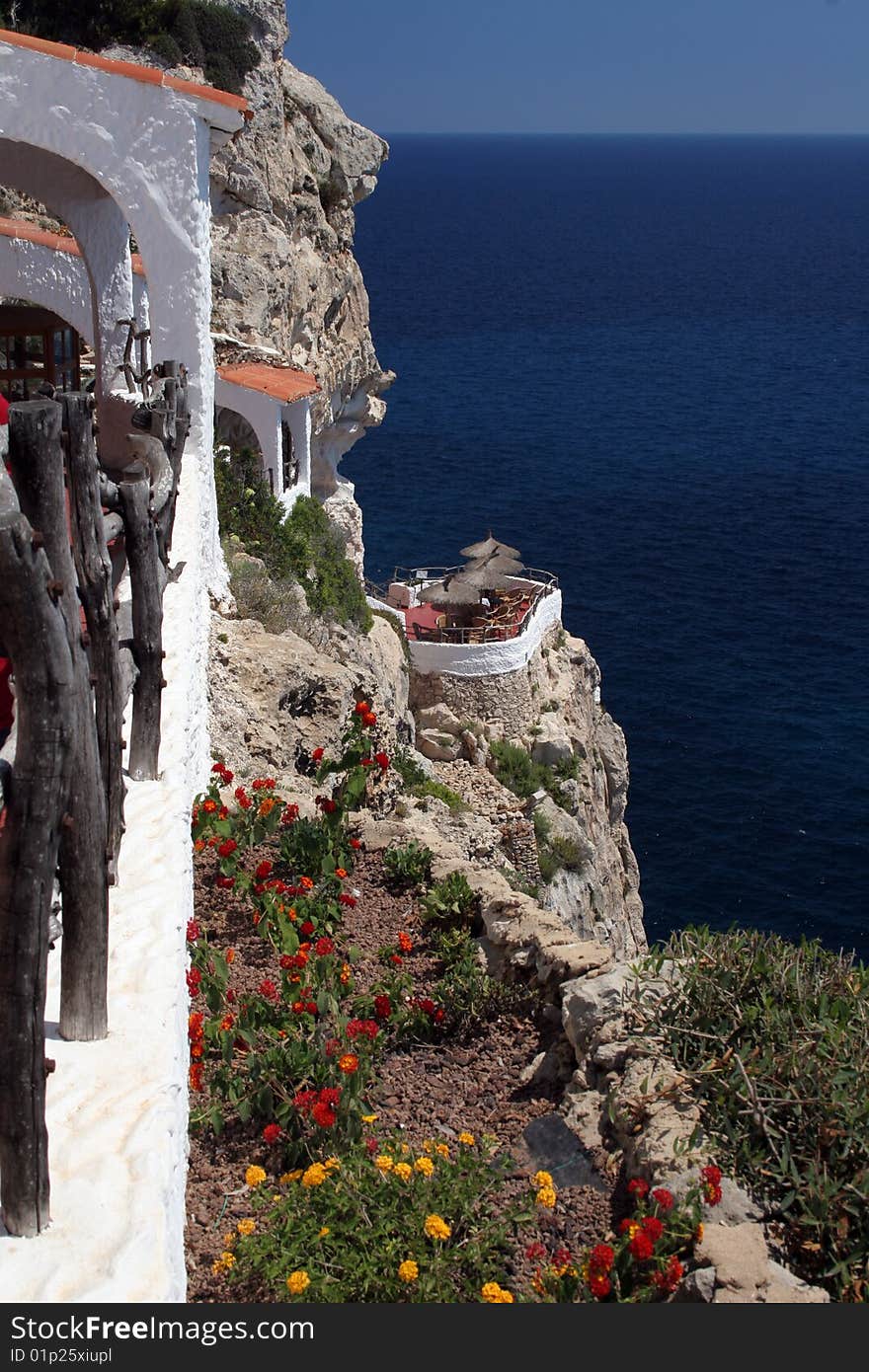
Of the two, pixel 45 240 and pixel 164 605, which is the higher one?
pixel 45 240

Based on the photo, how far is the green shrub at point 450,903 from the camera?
7711 mm

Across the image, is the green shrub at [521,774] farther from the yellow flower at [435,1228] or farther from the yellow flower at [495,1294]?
the yellow flower at [495,1294]

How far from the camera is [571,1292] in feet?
15.4

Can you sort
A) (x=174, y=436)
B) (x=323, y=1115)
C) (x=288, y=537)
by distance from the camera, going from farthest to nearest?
(x=288, y=537), (x=174, y=436), (x=323, y=1115)

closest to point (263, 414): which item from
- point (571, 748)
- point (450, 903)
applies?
point (571, 748)

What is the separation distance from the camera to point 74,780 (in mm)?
4098

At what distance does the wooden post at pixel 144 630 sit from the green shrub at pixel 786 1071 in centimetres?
285

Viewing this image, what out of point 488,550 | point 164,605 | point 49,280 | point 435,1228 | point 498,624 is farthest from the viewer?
point 488,550

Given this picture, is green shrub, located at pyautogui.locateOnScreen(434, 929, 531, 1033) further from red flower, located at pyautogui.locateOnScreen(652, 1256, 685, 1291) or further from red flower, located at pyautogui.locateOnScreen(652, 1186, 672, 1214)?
red flower, located at pyautogui.locateOnScreen(652, 1256, 685, 1291)


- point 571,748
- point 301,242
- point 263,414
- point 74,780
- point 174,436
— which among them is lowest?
point 571,748

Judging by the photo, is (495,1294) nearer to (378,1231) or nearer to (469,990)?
(378,1231)

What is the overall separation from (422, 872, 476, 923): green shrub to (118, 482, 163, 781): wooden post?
1904 millimetres

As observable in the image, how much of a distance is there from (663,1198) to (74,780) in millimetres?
2723

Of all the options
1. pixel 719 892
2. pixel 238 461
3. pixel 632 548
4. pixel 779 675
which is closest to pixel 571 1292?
pixel 238 461
